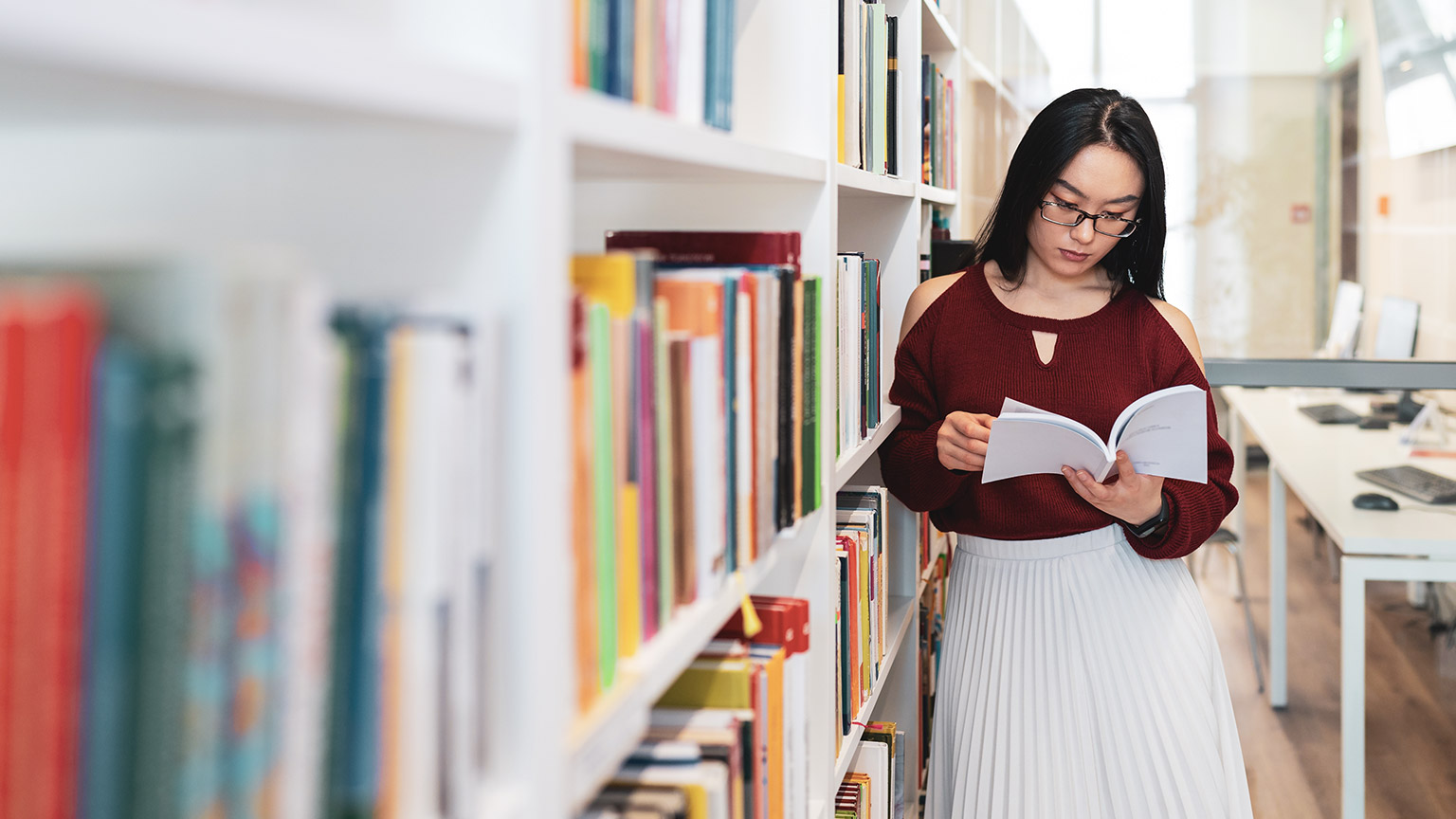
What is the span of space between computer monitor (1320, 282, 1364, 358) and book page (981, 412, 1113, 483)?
1.56m

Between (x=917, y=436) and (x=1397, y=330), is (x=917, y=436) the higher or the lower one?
the lower one

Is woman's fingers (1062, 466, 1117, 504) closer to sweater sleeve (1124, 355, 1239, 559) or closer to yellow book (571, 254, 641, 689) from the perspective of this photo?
sweater sleeve (1124, 355, 1239, 559)

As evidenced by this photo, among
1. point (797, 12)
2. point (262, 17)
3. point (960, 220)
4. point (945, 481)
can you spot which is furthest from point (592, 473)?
point (960, 220)

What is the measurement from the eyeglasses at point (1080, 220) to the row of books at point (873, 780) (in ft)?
2.77

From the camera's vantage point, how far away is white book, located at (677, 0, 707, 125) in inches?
36.2

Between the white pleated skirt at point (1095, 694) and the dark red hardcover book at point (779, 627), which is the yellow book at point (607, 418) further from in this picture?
the white pleated skirt at point (1095, 694)

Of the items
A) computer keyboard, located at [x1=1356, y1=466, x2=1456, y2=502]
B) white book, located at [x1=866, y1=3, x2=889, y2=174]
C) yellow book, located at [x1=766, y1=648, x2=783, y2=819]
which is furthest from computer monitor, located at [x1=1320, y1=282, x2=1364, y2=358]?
yellow book, located at [x1=766, y1=648, x2=783, y2=819]

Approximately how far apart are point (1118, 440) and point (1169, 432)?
0.07 metres

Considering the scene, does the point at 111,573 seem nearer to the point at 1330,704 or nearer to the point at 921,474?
the point at 921,474

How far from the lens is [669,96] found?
2.99 feet

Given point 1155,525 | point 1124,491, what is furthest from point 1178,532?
point 1124,491

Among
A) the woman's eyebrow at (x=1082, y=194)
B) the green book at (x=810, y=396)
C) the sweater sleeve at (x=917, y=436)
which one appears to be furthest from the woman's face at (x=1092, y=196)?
the green book at (x=810, y=396)

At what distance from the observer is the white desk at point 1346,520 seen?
2.60 metres

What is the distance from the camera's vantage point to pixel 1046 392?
1.80 metres
